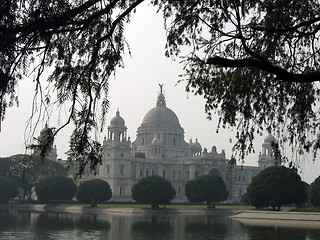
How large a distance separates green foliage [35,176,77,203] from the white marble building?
1290 cm


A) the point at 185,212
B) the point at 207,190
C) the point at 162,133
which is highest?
the point at 162,133

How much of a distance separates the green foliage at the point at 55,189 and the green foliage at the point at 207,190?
17378 millimetres

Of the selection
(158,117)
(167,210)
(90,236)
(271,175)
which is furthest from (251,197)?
(158,117)

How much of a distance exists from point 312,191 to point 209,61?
5185 cm

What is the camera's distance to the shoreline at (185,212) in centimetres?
4944

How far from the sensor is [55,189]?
76625 millimetres

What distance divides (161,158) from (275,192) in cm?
6073

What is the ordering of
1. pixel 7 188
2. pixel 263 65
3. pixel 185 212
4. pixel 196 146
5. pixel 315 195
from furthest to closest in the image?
pixel 196 146, pixel 7 188, pixel 185 212, pixel 315 195, pixel 263 65

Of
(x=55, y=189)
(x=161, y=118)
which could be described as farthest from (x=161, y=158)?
(x=55, y=189)

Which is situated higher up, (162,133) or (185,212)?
(162,133)

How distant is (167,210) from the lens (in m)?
66.3

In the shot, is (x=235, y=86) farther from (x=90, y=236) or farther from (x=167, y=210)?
(x=167, y=210)

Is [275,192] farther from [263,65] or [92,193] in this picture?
[263,65]

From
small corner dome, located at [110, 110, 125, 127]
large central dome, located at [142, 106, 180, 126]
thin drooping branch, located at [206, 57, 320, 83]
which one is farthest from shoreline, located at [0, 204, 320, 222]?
large central dome, located at [142, 106, 180, 126]
